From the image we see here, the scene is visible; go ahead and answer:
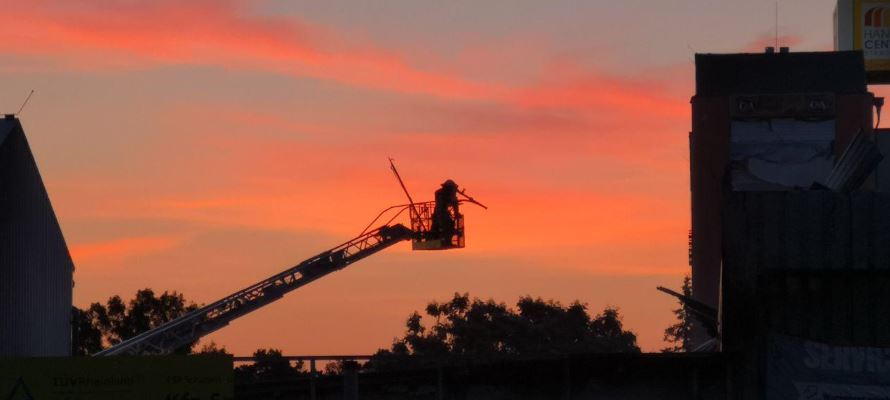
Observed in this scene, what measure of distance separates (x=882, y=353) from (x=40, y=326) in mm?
37236

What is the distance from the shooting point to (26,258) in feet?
191

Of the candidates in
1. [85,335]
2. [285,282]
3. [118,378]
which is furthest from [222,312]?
[85,335]

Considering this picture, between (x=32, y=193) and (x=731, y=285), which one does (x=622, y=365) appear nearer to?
(x=731, y=285)

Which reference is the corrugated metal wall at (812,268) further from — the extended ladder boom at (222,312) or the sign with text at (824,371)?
the extended ladder boom at (222,312)

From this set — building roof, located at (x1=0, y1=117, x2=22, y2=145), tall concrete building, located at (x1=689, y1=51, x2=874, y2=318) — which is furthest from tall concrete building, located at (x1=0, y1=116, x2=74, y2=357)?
tall concrete building, located at (x1=689, y1=51, x2=874, y2=318)

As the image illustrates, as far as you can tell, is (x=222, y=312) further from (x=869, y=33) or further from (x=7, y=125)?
(x=869, y=33)

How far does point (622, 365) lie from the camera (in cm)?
3275

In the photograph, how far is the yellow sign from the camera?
34531 mm

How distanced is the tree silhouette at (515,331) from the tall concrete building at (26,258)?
157 ft

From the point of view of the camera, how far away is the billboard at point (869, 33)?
99750mm

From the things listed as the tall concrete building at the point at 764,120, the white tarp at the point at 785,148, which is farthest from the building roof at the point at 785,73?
the white tarp at the point at 785,148

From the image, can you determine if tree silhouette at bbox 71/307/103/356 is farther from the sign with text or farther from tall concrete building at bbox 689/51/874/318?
the sign with text

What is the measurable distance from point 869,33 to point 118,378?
75.3m

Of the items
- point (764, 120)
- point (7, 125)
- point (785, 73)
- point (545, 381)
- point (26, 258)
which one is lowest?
point (545, 381)
